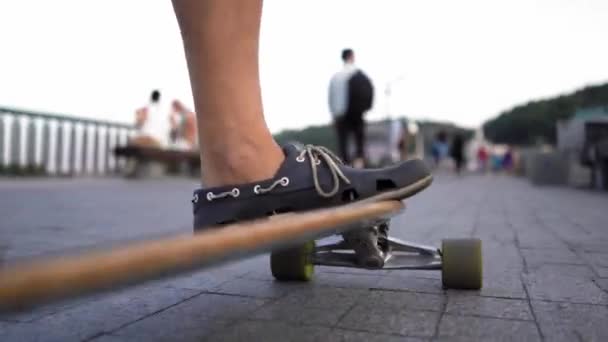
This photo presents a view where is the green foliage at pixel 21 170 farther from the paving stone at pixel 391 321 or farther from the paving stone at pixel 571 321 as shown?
the paving stone at pixel 571 321

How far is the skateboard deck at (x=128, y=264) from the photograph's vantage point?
425 mm

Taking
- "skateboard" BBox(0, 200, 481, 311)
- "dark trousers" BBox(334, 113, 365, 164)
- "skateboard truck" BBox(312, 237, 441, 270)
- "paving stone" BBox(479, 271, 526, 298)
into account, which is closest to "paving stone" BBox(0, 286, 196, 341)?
"skateboard truck" BBox(312, 237, 441, 270)

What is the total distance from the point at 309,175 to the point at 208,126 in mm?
263

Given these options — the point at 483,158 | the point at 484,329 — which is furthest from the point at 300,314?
the point at 483,158

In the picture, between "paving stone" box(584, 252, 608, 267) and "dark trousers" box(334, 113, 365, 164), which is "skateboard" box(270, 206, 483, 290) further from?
"dark trousers" box(334, 113, 365, 164)

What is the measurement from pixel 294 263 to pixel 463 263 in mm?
469

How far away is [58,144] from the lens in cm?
1180

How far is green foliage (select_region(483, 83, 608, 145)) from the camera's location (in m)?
9.03

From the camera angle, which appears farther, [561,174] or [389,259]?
[561,174]

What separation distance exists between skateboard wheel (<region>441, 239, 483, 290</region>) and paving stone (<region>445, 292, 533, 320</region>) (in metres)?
0.06

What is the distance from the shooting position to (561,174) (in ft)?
35.7

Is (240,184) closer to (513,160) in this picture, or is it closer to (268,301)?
(268,301)

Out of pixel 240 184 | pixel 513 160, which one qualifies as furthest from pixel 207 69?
pixel 513 160

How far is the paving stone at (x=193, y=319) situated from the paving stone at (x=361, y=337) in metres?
0.24
